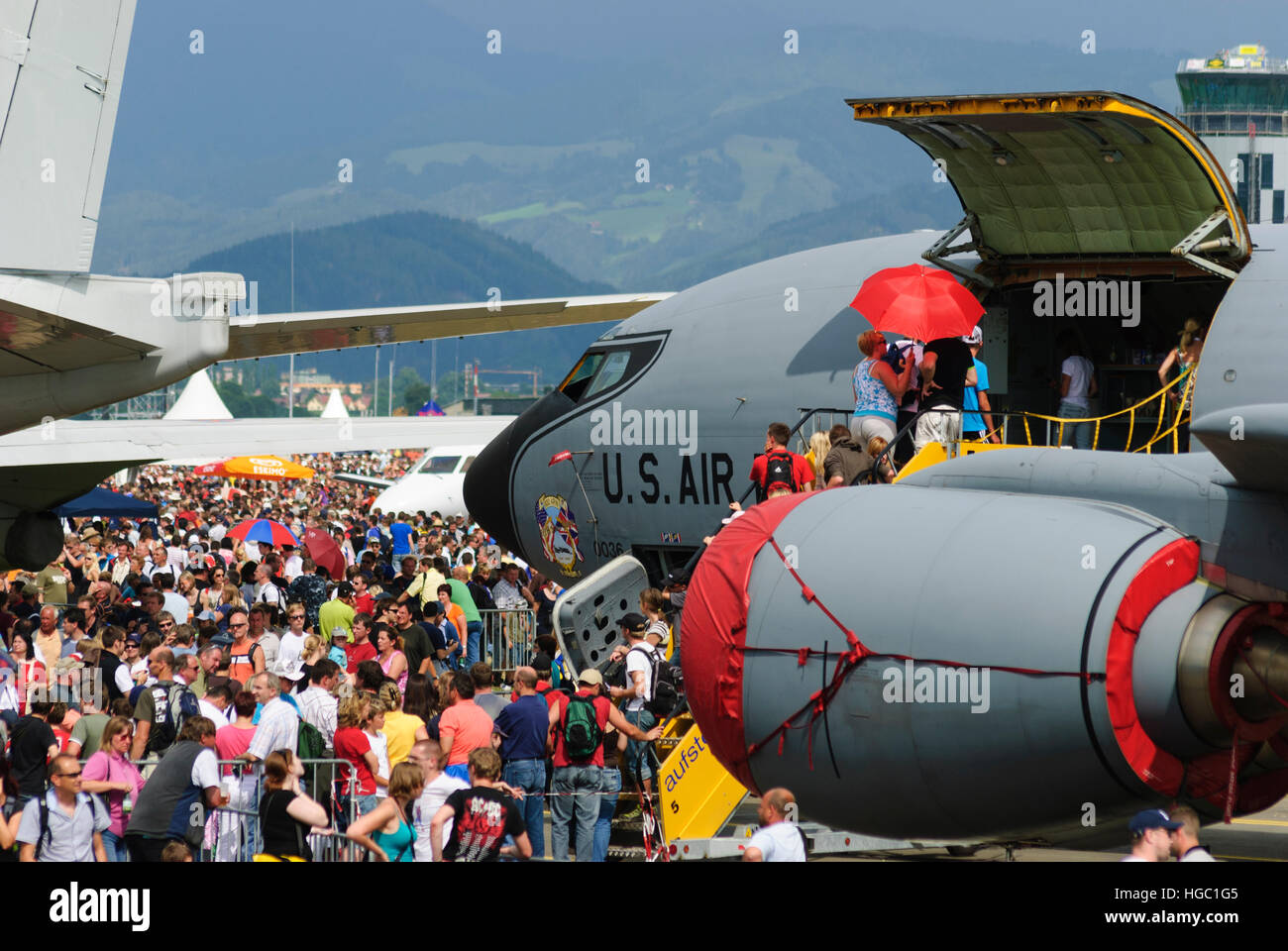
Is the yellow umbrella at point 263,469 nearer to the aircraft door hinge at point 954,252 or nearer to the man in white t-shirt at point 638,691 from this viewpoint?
the man in white t-shirt at point 638,691

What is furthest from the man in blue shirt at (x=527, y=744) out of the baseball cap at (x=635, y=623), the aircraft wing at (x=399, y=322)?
the aircraft wing at (x=399, y=322)

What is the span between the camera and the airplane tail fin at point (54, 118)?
43.9 feet

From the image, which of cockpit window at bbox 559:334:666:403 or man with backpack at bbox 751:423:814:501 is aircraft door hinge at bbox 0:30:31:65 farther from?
man with backpack at bbox 751:423:814:501

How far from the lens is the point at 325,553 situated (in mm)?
25000

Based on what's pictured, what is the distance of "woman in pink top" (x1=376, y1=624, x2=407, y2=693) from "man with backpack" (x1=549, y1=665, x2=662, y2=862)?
367 centimetres

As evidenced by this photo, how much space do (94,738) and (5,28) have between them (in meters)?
6.62

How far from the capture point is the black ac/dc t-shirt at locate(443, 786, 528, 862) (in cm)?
853

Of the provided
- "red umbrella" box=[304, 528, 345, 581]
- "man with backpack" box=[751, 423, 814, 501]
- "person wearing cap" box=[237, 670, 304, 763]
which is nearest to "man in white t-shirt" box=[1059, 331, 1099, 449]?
"man with backpack" box=[751, 423, 814, 501]

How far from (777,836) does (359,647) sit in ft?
27.4

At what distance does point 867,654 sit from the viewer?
8688 millimetres

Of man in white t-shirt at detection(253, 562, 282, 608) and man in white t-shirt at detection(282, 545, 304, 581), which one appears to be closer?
man in white t-shirt at detection(253, 562, 282, 608)

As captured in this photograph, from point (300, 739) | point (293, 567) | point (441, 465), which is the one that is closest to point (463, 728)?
point (300, 739)

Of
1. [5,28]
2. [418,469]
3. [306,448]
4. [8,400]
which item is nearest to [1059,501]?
[8,400]
